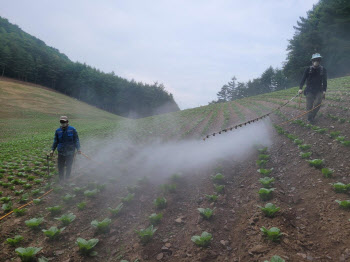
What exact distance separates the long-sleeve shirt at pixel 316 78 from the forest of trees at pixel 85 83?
7430 cm

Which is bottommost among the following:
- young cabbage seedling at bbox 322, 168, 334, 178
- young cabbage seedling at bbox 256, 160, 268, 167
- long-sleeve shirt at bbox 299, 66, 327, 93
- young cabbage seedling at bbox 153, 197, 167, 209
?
young cabbage seedling at bbox 153, 197, 167, 209

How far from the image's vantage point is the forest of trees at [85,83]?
7069 cm

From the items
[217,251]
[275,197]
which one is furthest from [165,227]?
[275,197]

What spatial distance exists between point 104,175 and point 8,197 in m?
3.00

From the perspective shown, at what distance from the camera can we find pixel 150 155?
11000 mm

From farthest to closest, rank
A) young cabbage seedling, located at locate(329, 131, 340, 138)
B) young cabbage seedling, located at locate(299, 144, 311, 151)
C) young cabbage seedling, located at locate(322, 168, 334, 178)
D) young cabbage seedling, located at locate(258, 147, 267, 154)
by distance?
young cabbage seedling, located at locate(258, 147, 267, 154) → young cabbage seedling, located at locate(329, 131, 340, 138) → young cabbage seedling, located at locate(299, 144, 311, 151) → young cabbage seedling, located at locate(322, 168, 334, 178)

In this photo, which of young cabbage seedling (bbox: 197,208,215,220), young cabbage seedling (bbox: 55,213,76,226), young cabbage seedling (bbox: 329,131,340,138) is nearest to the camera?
young cabbage seedling (bbox: 197,208,215,220)

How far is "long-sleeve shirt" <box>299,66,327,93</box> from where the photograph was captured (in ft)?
28.6

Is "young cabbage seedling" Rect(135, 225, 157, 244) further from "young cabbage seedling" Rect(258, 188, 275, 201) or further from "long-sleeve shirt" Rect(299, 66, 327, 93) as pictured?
"long-sleeve shirt" Rect(299, 66, 327, 93)

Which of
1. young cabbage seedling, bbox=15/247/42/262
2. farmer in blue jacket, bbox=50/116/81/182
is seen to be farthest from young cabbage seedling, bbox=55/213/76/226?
farmer in blue jacket, bbox=50/116/81/182

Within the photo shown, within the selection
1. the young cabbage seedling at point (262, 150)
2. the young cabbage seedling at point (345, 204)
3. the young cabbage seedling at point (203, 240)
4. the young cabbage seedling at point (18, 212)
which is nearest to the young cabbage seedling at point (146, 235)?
the young cabbage seedling at point (203, 240)

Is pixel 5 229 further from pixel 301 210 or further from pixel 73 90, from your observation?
pixel 73 90

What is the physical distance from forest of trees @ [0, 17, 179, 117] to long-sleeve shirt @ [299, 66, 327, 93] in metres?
74.3

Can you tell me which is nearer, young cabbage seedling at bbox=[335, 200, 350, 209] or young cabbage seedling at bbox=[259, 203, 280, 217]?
young cabbage seedling at bbox=[335, 200, 350, 209]
